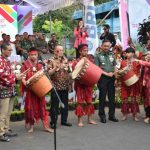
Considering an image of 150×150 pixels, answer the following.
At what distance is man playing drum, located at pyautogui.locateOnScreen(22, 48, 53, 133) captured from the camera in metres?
7.79

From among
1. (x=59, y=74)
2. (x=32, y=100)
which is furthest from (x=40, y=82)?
(x=59, y=74)

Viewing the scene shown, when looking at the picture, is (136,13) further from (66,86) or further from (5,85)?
(5,85)

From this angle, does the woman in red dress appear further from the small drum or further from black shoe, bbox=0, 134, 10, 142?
black shoe, bbox=0, 134, 10, 142

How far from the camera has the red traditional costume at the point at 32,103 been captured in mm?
7801

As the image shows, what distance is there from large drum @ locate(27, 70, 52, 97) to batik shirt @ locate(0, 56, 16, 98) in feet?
1.22

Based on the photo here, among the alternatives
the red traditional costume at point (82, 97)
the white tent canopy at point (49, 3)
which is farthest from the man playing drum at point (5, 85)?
the white tent canopy at point (49, 3)

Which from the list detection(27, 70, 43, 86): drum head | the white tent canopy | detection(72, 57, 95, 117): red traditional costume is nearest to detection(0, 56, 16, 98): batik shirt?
detection(27, 70, 43, 86): drum head

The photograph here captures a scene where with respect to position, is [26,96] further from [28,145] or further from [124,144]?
[124,144]

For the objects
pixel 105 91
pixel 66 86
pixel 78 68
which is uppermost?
pixel 78 68

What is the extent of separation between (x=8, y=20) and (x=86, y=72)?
7.77m

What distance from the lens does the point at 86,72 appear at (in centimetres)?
809

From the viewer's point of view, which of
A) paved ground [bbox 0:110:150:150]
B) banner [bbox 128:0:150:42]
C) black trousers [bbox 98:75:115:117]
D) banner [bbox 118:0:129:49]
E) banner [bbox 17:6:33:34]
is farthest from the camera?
banner [bbox 17:6:33:34]

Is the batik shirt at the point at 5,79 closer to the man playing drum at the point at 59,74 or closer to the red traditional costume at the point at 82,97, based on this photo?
the man playing drum at the point at 59,74

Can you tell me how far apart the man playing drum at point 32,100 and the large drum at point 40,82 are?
22 centimetres
